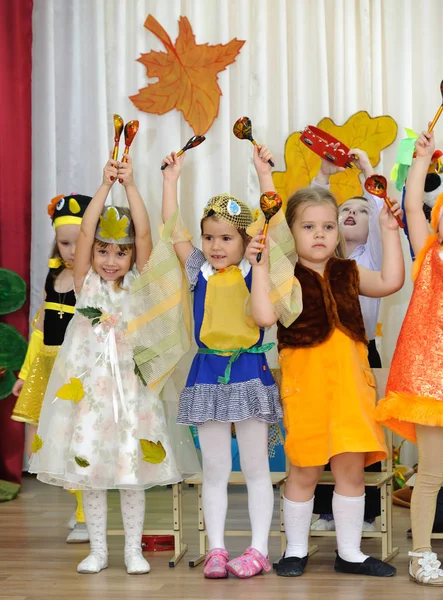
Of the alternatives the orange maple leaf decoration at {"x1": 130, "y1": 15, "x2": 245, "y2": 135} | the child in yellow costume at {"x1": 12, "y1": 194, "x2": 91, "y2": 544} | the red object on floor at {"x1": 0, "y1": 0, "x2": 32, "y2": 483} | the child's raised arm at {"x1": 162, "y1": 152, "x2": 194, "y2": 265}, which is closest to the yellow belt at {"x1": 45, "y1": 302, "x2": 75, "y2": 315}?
the child in yellow costume at {"x1": 12, "y1": 194, "x2": 91, "y2": 544}

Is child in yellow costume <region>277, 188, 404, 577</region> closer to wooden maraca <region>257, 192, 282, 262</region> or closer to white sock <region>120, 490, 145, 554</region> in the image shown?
wooden maraca <region>257, 192, 282, 262</region>

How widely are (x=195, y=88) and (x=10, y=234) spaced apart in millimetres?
1140

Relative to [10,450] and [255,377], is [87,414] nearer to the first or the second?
[255,377]

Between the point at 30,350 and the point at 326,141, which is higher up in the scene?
the point at 326,141

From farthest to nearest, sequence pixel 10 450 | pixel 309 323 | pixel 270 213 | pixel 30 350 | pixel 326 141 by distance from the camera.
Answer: pixel 10 450
pixel 30 350
pixel 326 141
pixel 309 323
pixel 270 213

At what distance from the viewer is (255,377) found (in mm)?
2650

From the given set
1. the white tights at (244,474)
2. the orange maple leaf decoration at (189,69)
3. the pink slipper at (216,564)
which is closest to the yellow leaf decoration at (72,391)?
the white tights at (244,474)

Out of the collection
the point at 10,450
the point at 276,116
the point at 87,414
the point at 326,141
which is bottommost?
the point at 10,450

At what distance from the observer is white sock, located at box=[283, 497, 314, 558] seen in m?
2.65

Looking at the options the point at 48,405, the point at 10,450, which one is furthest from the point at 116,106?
the point at 48,405

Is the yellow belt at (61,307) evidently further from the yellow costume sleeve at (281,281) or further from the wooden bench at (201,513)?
the yellow costume sleeve at (281,281)

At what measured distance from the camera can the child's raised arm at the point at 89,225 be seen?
2762 millimetres

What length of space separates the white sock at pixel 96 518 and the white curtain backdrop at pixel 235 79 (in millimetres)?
1894

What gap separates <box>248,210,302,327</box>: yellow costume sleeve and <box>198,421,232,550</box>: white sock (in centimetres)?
38
